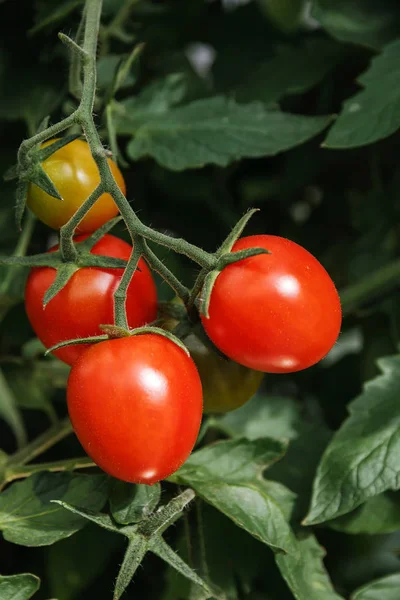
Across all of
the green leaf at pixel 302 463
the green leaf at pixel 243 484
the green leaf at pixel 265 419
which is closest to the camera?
the green leaf at pixel 243 484

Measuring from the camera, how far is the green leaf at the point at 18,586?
0.55 metres

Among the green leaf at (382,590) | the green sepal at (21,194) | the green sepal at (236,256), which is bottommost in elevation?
the green leaf at (382,590)

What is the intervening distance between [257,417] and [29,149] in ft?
1.34

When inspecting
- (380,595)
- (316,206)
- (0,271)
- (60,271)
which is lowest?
(380,595)

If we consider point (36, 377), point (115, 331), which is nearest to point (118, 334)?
point (115, 331)

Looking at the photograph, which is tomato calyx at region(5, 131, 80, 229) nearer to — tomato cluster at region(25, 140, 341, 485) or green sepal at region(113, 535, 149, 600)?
tomato cluster at region(25, 140, 341, 485)

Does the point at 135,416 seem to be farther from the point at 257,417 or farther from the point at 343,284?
the point at 343,284

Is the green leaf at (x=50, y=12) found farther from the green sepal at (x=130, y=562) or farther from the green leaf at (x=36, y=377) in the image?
the green sepal at (x=130, y=562)

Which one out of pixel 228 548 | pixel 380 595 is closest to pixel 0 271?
pixel 228 548

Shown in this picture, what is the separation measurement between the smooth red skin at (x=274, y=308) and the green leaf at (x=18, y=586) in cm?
22

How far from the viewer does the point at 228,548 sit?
0.71m

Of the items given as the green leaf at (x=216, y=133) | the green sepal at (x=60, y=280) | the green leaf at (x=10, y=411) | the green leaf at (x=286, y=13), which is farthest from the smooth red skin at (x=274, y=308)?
the green leaf at (x=286, y=13)

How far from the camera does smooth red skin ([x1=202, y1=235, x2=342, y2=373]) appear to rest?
51 cm

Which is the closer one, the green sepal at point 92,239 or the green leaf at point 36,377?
the green sepal at point 92,239
